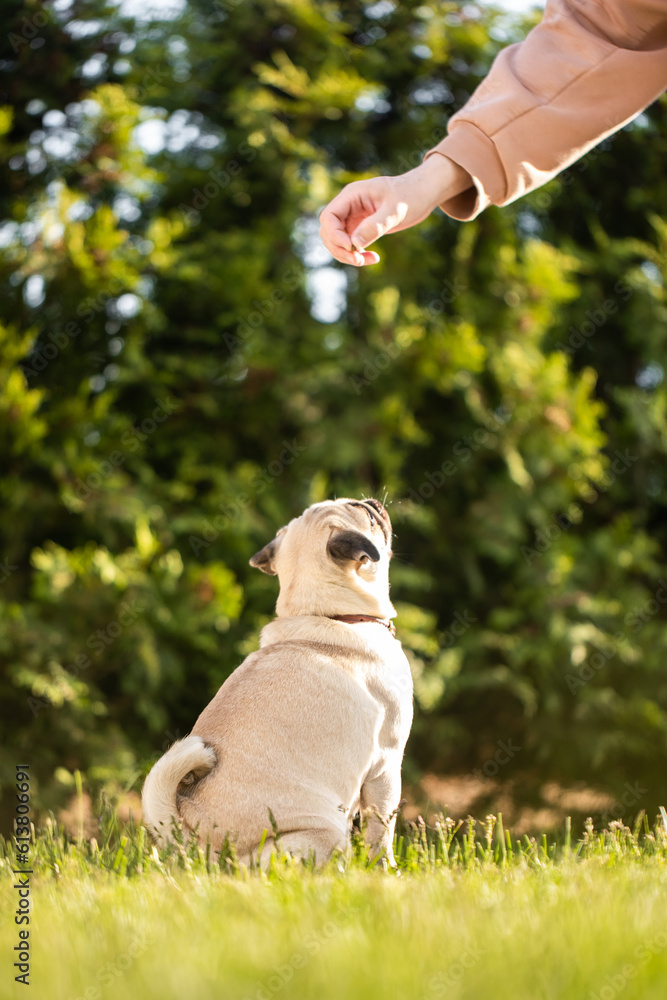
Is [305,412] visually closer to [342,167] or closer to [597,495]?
[342,167]

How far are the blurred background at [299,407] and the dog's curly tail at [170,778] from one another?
10.3ft

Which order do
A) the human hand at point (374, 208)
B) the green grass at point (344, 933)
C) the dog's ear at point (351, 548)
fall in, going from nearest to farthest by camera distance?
the green grass at point (344, 933) < the human hand at point (374, 208) < the dog's ear at point (351, 548)

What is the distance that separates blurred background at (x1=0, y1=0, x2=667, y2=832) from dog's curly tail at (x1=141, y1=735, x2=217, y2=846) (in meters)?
3.14

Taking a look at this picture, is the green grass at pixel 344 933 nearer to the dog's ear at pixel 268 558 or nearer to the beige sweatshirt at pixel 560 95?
the dog's ear at pixel 268 558

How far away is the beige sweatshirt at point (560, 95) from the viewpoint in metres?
2.93

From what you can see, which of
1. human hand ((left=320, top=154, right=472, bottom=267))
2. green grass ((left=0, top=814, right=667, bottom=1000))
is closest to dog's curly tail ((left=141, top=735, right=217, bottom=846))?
green grass ((left=0, top=814, right=667, bottom=1000))

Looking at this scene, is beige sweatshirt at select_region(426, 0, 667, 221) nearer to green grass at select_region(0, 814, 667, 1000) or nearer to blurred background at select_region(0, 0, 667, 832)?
green grass at select_region(0, 814, 667, 1000)

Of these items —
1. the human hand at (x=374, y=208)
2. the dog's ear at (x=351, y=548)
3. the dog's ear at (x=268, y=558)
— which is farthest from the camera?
the dog's ear at (x=268, y=558)

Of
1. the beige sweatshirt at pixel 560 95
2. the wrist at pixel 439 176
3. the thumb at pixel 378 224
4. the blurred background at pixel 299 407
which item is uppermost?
the beige sweatshirt at pixel 560 95

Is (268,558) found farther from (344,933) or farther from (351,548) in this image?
(344,933)

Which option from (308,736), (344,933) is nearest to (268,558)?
(308,736)

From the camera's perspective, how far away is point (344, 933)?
1708 millimetres

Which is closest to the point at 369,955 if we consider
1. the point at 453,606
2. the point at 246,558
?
the point at 246,558

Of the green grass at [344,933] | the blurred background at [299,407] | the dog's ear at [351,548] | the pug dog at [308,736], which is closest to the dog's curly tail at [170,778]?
the pug dog at [308,736]
